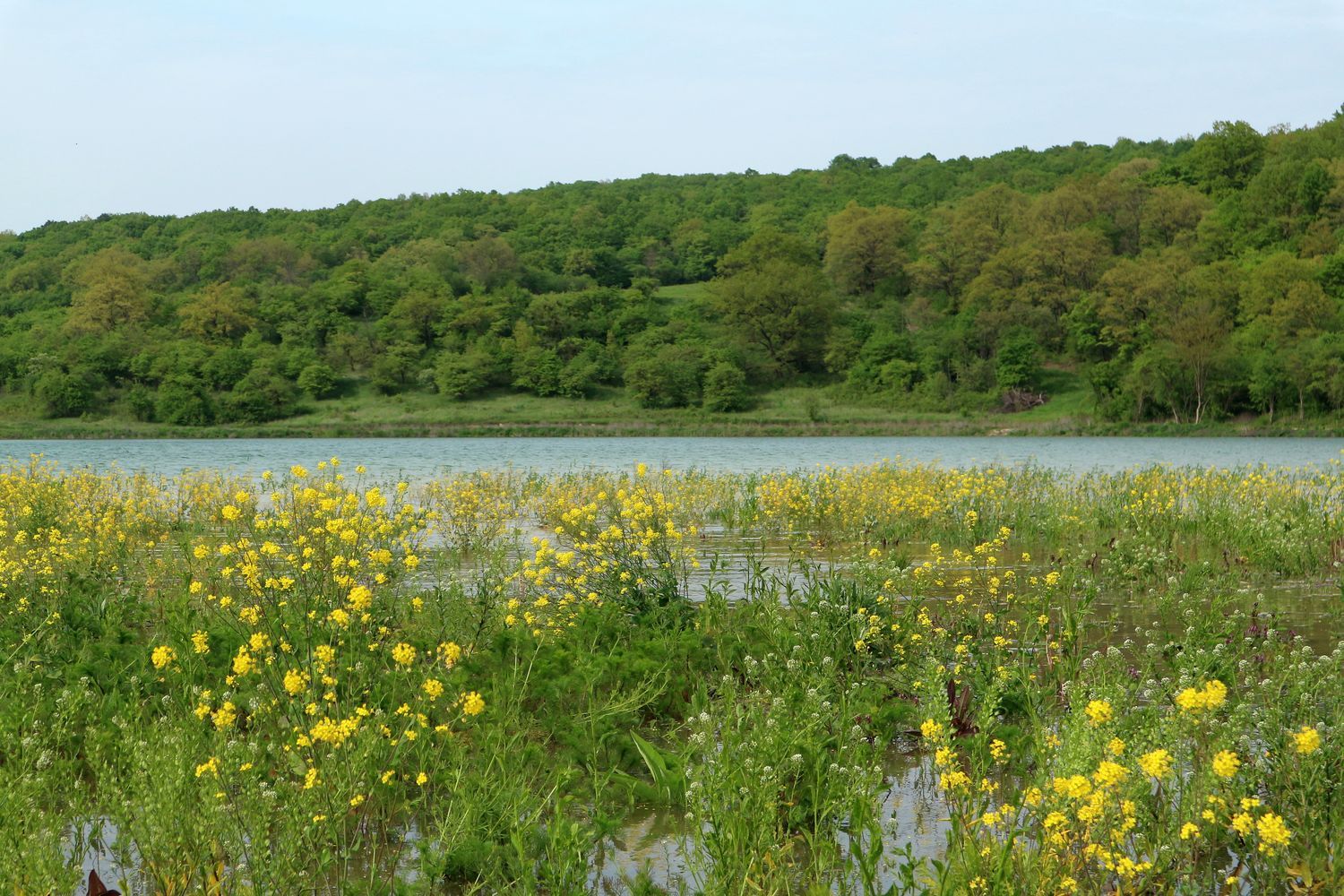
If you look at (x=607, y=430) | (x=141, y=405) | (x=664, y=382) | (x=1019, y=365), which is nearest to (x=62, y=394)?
(x=141, y=405)

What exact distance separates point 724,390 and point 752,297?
14.0m

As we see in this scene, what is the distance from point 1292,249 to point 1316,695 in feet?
284

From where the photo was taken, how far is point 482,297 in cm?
9269

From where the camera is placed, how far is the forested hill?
73500 millimetres

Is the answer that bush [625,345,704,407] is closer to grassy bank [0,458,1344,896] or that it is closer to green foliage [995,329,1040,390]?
green foliage [995,329,1040,390]

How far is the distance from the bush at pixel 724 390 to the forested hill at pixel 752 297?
0.21 m

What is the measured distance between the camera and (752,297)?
3551 inches

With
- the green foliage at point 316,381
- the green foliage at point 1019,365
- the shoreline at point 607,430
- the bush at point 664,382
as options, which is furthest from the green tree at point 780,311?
the green foliage at point 316,381

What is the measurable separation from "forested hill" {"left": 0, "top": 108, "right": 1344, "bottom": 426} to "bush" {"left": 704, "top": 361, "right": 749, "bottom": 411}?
0.21 metres

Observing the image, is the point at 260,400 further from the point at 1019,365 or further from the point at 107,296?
the point at 1019,365

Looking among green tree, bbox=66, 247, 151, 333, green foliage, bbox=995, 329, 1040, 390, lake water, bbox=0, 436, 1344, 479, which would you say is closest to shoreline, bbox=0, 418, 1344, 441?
green foliage, bbox=995, 329, 1040, 390

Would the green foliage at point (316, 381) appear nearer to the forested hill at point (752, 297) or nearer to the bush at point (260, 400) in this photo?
the forested hill at point (752, 297)

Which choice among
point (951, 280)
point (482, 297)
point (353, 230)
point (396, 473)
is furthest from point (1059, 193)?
point (396, 473)

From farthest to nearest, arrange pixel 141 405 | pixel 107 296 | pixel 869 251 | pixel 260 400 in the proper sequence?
pixel 869 251, pixel 107 296, pixel 141 405, pixel 260 400
